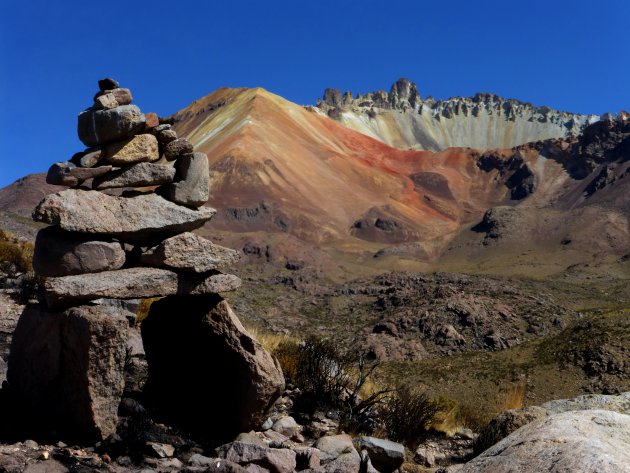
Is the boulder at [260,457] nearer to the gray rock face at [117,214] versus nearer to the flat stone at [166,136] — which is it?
the gray rock face at [117,214]

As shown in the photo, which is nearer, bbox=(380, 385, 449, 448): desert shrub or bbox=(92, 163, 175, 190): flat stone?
bbox=(92, 163, 175, 190): flat stone

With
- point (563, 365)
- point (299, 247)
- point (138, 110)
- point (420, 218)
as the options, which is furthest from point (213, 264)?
point (420, 218)

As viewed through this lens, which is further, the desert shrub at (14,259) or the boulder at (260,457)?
the desert shrub at (14,259)

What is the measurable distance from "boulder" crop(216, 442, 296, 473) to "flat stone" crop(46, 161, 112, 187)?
10.8 feet

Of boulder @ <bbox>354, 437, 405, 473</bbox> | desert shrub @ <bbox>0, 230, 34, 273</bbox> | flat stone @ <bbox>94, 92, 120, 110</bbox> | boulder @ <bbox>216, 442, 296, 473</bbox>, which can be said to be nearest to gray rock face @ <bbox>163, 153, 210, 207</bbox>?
flat stone @ <bbox>94, 92, 120, 110</bbox>

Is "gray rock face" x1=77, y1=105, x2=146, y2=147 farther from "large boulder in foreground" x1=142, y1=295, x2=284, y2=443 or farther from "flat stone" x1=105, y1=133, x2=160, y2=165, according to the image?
"large boulder in foreground" x1=142, y1=295, x2=284, y2=443

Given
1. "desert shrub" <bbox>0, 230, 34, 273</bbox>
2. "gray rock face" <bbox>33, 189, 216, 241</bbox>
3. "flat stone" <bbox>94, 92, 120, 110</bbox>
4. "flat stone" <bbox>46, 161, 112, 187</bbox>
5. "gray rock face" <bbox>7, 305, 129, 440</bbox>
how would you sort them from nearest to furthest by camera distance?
"gray rock face" <bbox>7, 305, 129, 440</bbox> → "gray rock face" <bbox>33, 189, 216, 241</bbox> → "flat stone" <bbox>46, 161, 112, 187</bbox> → "flat stone" <bbox>94, 92, 120, 110</bbox> → "desert shrub" <bbox>0, 230, 34, 273</bbox>

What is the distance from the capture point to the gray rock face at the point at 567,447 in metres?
3.52

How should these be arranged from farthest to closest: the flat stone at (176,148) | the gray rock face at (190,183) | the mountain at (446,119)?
the mountain at (446,119)
the flat stone at (176,148)
the gray rock face at (190,183)

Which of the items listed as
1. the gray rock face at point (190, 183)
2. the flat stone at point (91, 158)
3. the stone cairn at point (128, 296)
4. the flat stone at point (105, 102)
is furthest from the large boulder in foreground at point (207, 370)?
the flat stone at point (105, 102)

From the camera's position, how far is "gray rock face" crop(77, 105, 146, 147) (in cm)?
714

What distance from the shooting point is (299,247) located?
58.6 metres

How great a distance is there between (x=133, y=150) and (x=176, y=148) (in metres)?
0.57

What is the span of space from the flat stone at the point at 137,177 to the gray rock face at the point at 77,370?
4.96ft
